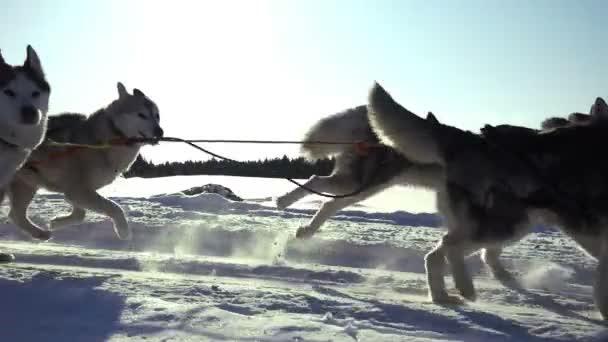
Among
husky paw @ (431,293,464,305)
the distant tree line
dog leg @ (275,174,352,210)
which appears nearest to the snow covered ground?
husky paw @ (431,293,464,305)

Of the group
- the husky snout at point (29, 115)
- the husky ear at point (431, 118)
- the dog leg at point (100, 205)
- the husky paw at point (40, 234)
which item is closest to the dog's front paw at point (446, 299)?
the husky ear at point (431, 118)

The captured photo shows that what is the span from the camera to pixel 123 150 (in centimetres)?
537

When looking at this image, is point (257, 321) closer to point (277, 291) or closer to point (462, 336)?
point (277, 291)

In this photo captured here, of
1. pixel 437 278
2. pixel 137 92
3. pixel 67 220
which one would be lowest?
pixel 437 278

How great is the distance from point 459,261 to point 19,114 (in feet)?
9.76

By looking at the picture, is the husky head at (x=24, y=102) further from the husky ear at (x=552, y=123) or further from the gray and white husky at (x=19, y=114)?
the husky ear at (x=552, y=123)

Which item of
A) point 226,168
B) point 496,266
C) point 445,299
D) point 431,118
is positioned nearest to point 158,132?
point 431,118

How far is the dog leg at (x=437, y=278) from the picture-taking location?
388 cm

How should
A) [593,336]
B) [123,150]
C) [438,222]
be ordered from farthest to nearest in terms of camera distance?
1. [438,222]
2. [123,150]
3. [593,336]

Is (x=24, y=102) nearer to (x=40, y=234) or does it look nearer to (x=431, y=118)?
(x=40, y=234)

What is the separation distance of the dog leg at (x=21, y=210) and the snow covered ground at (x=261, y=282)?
136mm

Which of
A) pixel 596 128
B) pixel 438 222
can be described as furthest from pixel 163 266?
pixel 438 222

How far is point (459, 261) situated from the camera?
402 centimetres

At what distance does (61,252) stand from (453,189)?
3109 mm
